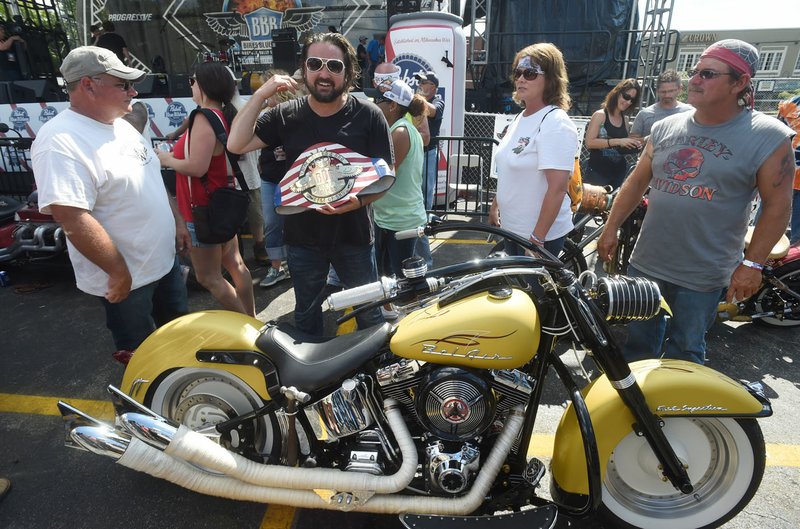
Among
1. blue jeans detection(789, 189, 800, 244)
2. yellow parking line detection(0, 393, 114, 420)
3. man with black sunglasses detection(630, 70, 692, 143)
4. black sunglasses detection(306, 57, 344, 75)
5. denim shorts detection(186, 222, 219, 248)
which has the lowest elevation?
yellow parking line detection(0, 393, 114, 420)

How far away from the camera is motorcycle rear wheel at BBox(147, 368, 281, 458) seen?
79.0 inches

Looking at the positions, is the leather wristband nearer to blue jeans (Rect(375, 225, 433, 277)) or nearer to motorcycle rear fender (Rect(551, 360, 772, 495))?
motorcycle rear fender (Rect(551, 360, 772, 495))

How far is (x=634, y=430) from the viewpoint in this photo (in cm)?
Result: 175

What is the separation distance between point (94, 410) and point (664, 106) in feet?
18.1

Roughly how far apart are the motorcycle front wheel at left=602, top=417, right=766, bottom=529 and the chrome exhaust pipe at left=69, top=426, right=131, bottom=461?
1.89 meters

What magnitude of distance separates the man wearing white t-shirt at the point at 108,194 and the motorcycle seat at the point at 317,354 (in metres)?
0.88

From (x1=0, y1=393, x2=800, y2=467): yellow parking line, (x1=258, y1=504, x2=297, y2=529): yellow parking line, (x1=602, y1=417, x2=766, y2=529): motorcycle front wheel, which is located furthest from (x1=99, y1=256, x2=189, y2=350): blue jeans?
(x1=602, y1=417, x2=766, y2=529): motorcycle front wheel

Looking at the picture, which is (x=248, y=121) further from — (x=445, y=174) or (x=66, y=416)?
(x=445, y=174)

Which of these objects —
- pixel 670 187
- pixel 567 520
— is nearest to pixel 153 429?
pixel 567 520

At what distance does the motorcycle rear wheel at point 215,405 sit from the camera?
6.59 ft

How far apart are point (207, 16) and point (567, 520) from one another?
14081 millimetres

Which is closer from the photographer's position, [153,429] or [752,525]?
[153,429]

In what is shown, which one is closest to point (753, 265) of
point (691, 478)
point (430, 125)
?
point (691, 478)

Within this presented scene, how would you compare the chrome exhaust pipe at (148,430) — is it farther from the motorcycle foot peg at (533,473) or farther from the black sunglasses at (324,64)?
the black sunglasses at (324,64)
